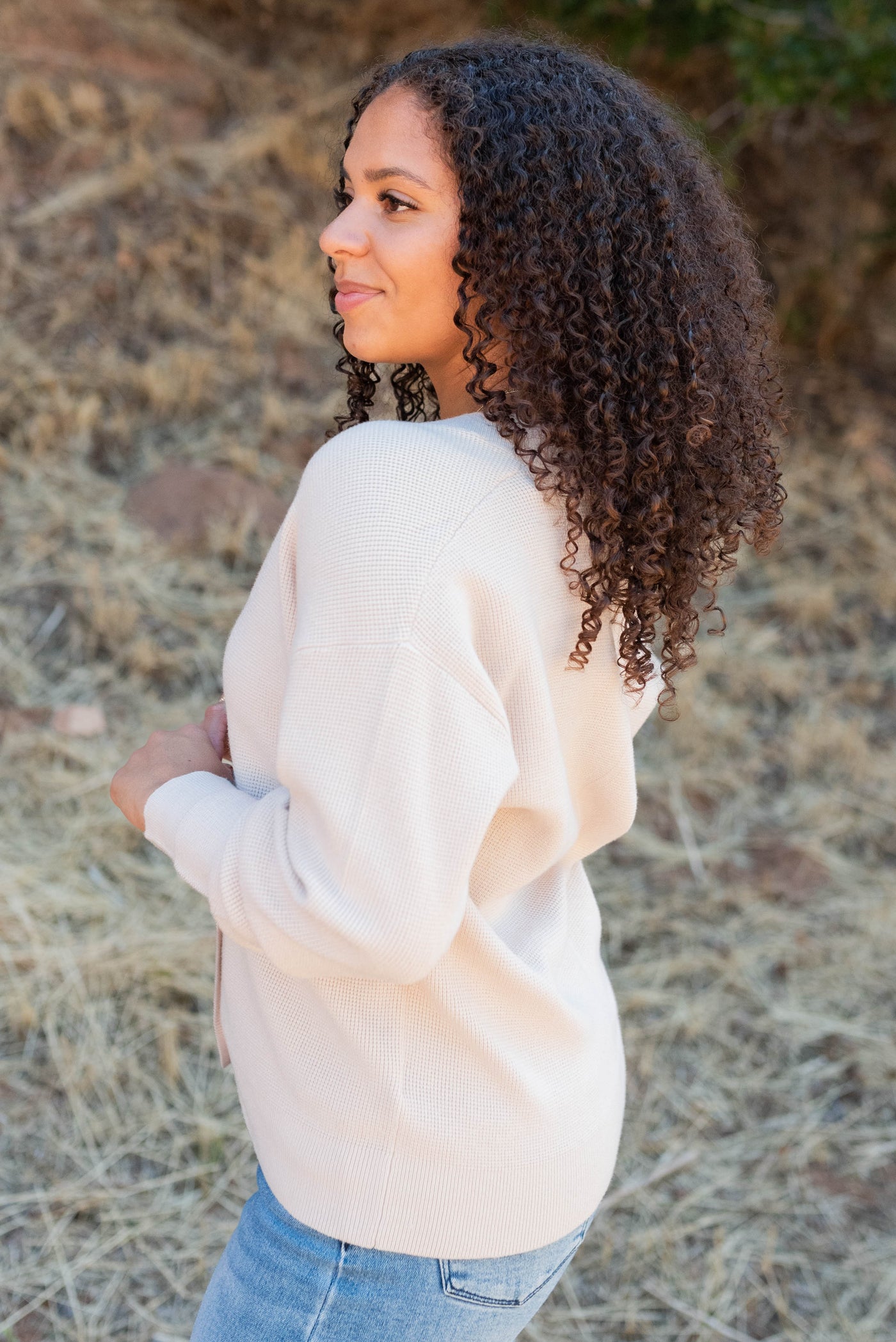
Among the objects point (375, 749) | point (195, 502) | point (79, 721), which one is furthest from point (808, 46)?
point (375, 749)

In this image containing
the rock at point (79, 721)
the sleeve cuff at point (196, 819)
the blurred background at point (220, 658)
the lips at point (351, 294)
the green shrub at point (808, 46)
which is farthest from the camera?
the green shrub at point (808, 46)

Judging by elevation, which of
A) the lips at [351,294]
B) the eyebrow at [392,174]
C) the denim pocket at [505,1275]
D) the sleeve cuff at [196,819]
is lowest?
the denim pocket at [505,1275]

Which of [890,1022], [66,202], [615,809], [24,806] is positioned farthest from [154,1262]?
[66,202]

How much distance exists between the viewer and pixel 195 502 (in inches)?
154

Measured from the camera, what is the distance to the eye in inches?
43.1

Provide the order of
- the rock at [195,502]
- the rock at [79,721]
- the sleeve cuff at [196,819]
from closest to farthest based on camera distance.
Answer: the sleeve cuff at [196,819]
the rock at [79,721]
the rock at [195,502]

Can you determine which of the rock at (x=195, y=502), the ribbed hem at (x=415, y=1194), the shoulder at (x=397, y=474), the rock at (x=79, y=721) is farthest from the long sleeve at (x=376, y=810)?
the rock at (x=195, y=502)

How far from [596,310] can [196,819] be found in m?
0.55

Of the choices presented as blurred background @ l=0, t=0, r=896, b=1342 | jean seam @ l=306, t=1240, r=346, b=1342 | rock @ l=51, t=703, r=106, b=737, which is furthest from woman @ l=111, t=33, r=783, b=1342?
rock @ l=51, t=703, r=106, b=737

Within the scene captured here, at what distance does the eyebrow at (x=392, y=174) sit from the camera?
108cm

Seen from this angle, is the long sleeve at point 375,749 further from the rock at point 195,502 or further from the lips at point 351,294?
the rock at point 195,502

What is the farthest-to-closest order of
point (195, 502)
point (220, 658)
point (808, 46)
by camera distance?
point (808, 46), point (195, 502), point (220, 658)

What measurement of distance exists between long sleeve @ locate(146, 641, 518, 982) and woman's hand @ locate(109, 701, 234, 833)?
0.77 feet

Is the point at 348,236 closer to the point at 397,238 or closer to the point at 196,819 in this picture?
the point at 397,238
